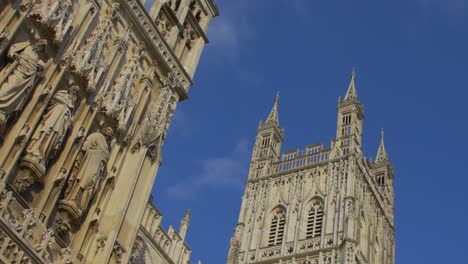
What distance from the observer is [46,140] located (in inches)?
395

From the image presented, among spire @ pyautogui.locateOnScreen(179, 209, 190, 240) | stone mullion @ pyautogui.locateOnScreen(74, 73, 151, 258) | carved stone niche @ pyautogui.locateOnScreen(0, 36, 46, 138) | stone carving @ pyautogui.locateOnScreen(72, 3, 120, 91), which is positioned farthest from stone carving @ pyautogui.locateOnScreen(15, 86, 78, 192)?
spire @ pyautogui.locateOnScreen(179, 209, 190, 240)

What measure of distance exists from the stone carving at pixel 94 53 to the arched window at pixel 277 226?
31.6 m

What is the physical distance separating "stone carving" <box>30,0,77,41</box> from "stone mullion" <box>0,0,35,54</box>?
0.14 m

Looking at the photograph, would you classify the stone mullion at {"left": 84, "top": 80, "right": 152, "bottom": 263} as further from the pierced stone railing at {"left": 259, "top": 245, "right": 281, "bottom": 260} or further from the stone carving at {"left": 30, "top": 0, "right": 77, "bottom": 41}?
the pierced stone railing at {"left": 259, "top": 245, "right": 281, "bottom": 260}

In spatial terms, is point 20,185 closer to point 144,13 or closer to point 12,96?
point 12,96

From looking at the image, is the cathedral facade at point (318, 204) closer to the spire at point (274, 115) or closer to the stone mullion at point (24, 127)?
the spire at point (274, 115)

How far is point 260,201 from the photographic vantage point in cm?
4584

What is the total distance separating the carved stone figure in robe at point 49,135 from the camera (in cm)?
980

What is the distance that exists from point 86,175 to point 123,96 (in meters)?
2.04

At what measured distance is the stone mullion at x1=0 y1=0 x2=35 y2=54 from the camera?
991cm

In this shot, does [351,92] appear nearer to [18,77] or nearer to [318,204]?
[318,204]

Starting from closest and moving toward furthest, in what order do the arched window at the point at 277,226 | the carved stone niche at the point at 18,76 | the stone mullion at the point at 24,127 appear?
the stone mullion at the point at 24,127
the carved stone niche at the point at 18,76
the arched window at the point at 277,226

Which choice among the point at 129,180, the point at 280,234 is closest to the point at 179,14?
the point at 129,180

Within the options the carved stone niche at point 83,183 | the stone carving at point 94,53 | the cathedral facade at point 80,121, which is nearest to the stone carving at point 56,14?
the cathedral facade at point 80,121
